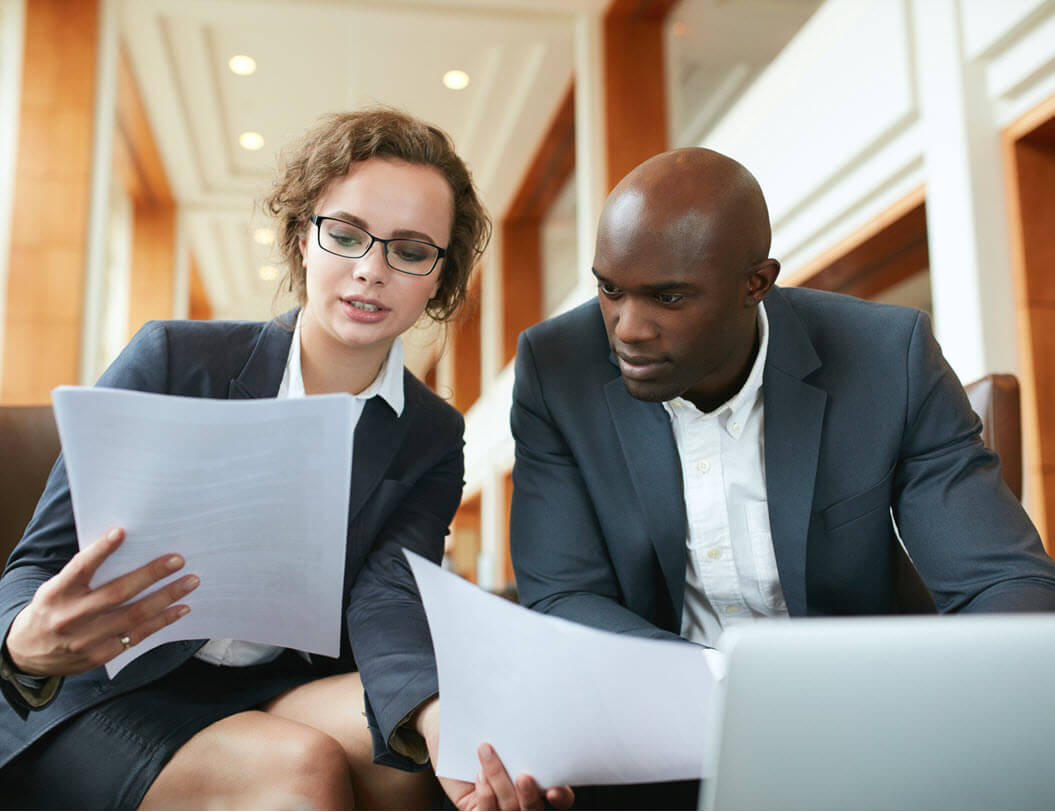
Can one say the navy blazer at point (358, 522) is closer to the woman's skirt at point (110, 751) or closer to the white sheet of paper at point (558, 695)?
the woman's skirt at point (110, 751)

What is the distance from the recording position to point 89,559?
890 mm

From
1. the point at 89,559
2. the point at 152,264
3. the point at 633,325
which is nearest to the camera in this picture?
the point at 89,559

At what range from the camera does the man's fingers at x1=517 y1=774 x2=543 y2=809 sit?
84 centimetres

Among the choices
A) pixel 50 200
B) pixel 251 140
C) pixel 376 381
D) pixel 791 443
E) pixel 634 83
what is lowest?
pixel 791 443

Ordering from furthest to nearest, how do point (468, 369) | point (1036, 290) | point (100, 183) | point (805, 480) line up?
1. point (468, 369)
2. point (100, 183)
3. point (1036, 290)
4. point (805, 480)

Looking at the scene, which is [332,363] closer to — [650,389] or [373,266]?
[373,266]

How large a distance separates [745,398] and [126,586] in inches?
33.5

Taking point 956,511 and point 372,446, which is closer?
point 956,511

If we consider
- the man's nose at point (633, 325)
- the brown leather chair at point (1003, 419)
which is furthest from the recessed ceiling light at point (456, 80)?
the man's nose at point (633, 325)

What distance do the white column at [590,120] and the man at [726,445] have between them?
493 cm

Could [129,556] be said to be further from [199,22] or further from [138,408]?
[199,22]

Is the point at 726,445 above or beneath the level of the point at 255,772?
above

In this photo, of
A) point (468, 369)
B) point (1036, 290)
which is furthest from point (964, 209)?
point (468, 369)

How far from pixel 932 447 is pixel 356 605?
2.63ft
